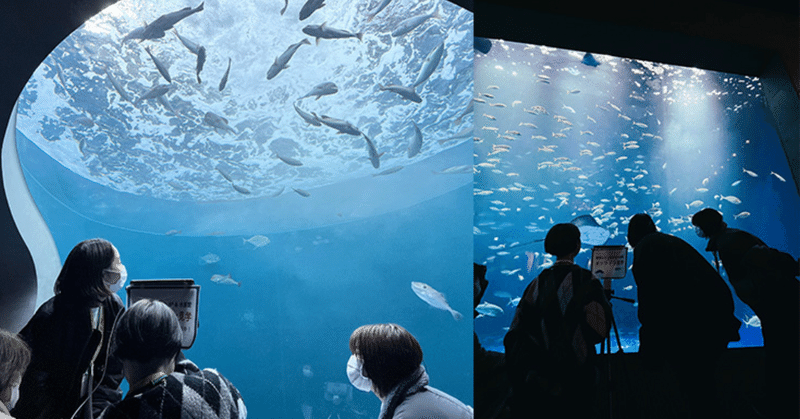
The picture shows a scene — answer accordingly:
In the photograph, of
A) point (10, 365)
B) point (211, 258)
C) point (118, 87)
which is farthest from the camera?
point (211, 258)

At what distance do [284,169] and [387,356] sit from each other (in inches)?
88.3

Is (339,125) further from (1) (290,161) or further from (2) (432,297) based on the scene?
(2) (432,297)

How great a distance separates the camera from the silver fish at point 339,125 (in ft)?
9.42

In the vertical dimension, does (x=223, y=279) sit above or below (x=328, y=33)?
below

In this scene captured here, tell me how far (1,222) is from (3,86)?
0.96 meters

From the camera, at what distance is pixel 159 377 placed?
4.47 ft

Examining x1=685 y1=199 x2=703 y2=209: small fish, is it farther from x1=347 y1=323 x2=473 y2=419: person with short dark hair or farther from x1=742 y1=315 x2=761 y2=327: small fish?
x1=347 y1=323 x2=473 y2=419: person with short dark hair

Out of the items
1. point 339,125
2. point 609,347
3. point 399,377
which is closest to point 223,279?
point 339,125

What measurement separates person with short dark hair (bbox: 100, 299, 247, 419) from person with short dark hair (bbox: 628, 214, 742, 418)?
2838 millimetres

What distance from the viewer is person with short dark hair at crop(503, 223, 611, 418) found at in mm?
2193

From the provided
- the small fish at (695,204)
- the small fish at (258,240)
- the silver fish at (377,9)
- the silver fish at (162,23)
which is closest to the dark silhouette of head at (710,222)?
the silver fish at (377,9)

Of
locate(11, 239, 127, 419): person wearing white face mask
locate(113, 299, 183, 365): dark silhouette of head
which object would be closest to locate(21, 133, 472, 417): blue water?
locate(11, 239, 127, 419): person wearing white face mask

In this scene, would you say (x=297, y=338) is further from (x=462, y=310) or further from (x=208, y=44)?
(x=208, y=44)

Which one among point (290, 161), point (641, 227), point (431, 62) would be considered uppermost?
point (431, 62)
